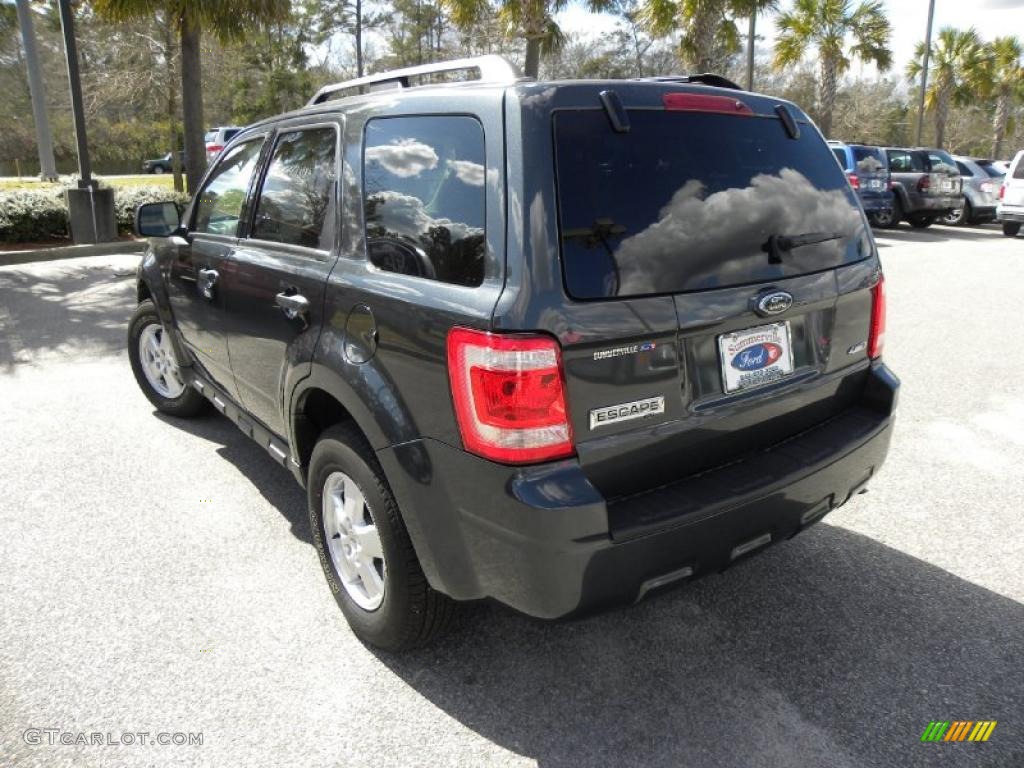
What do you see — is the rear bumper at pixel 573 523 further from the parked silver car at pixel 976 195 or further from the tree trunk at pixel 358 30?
the tree trunk at pixel 358 30

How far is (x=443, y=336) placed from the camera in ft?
7.02

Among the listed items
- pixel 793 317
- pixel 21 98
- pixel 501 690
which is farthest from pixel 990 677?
pixel 21 98

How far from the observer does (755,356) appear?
242cm

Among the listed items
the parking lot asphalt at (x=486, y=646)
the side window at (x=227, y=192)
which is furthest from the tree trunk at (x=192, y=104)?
the parking lot asphalt at (x=486, y=646)

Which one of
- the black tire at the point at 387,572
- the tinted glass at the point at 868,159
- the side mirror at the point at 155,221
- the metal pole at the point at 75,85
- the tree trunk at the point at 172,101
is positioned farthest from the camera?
the tree trunk at the point at 172,101

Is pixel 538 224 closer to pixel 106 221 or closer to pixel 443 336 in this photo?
pixel 443 336

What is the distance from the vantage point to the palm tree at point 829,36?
24.8 metres

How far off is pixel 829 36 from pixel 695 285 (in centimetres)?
2682

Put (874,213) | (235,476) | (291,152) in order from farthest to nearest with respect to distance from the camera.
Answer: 1. (874,213)
2. (235,476)
3. (291,152)

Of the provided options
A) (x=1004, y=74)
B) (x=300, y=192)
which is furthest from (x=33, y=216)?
(x=1004, y=74)

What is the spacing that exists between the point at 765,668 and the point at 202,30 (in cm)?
1300

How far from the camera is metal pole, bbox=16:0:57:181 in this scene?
19406 mm

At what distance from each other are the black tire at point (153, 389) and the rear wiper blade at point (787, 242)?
3.51m

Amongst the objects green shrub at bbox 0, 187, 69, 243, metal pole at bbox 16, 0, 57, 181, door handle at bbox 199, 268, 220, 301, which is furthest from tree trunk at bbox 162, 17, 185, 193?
door handle at bbox 199, 268, 220, 301
